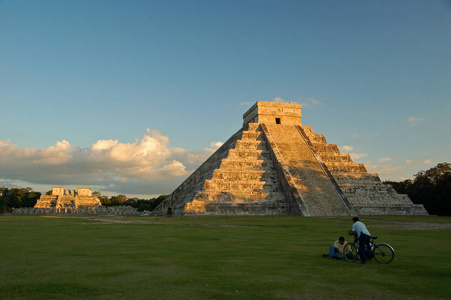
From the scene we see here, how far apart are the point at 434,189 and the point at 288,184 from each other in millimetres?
19656

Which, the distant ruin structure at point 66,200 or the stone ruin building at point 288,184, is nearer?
the stone ruin building at point 288,184

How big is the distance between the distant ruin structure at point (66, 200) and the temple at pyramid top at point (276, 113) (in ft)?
126

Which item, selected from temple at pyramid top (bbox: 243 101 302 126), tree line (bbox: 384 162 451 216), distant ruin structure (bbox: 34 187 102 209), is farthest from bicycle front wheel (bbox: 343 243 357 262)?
distant ruin structure (bbox: 34 187 102 209)

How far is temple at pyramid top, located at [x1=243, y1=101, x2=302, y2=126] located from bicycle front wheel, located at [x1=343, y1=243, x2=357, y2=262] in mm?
31976

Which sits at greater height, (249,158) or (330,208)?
(249,158)

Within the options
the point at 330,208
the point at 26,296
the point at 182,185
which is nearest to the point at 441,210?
the point at 330,208

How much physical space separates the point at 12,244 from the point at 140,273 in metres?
6.23

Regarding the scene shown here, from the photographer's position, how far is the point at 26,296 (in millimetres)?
5121

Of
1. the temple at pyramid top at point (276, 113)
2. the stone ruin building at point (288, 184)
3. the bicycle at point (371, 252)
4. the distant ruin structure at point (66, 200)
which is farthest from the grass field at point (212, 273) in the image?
the distant ruin structure at point (66, 200)

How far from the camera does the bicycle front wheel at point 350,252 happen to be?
8219 mm

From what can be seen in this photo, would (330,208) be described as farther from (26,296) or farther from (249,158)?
(26,296)

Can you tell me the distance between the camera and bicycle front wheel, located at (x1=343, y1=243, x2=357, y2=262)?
822cm

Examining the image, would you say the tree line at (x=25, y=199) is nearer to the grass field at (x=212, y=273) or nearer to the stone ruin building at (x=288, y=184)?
the stone ruin building at (x=288, y=184)

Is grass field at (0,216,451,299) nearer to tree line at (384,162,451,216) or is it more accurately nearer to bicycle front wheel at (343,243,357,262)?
bicycle front wheel at (343,243,357,262)
